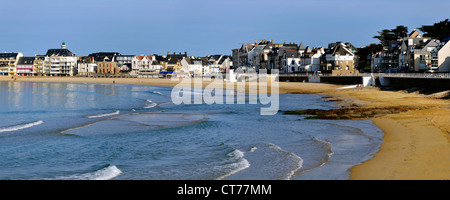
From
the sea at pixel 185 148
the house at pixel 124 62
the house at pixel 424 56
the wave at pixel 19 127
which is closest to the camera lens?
the sea at pixel 185 148

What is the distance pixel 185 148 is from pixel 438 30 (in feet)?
281

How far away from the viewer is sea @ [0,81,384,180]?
42.2 ft

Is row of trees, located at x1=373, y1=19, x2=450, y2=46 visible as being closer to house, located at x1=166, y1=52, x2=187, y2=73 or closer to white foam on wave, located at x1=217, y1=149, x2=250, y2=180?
house, located at x1=166, y1=52, x2=187, y2=73

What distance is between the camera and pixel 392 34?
335 ft

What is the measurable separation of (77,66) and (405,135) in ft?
498

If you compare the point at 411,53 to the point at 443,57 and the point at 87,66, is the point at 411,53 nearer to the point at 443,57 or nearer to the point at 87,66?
the point at 443,57

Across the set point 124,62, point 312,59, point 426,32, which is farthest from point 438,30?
point 124,62

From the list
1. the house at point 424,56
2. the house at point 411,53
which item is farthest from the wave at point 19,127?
the house at point 411,53

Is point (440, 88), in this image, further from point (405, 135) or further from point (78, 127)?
point (78, 127)

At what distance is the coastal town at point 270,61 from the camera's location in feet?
246

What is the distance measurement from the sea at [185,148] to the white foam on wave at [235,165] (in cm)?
2

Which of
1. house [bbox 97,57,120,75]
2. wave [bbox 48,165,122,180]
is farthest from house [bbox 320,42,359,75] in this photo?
house [bbox 97,57,120,75]

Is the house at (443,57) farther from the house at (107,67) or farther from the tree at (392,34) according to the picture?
the house at (107,67)
